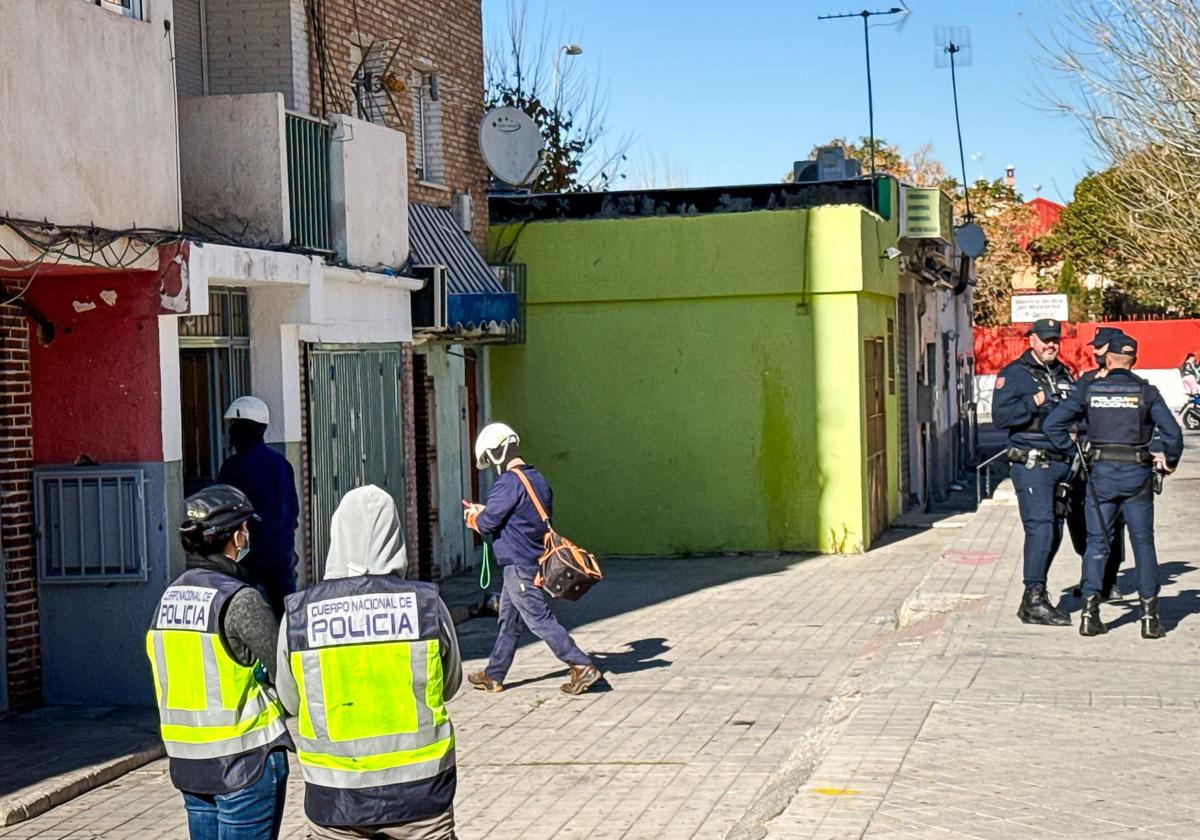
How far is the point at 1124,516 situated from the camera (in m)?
11.0

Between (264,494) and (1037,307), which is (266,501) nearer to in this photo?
(264,494)

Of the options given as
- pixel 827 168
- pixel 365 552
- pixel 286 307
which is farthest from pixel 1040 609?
pixel 827 168

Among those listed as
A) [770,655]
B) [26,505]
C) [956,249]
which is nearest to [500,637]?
[770,655]

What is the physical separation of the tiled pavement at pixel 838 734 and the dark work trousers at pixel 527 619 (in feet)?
0.94

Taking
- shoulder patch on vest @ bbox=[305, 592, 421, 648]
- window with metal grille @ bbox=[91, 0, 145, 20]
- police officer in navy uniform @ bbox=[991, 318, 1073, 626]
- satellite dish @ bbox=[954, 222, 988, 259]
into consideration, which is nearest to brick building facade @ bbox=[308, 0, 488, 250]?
window with metal grille @ bbox=[91, 0, 145, 20]

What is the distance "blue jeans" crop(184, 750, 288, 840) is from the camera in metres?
5.12

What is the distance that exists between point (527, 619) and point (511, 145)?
9001mm

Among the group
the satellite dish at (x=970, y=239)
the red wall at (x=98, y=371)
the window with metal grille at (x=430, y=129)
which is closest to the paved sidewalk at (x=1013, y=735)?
the red wall at (x=98, y=371)

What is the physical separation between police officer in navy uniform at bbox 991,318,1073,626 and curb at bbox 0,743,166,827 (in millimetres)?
5781

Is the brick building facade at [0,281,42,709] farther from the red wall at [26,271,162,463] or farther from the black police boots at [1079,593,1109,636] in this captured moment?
the black police boots at [1079,593,1109,636]

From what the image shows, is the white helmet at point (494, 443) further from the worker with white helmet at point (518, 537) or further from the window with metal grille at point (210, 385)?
the window with metal grille at point (210, 385)

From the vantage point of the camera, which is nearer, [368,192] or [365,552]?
Answer: [365,552]

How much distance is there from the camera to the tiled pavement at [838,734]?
6.98 m

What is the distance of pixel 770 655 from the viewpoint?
40.1 feet
